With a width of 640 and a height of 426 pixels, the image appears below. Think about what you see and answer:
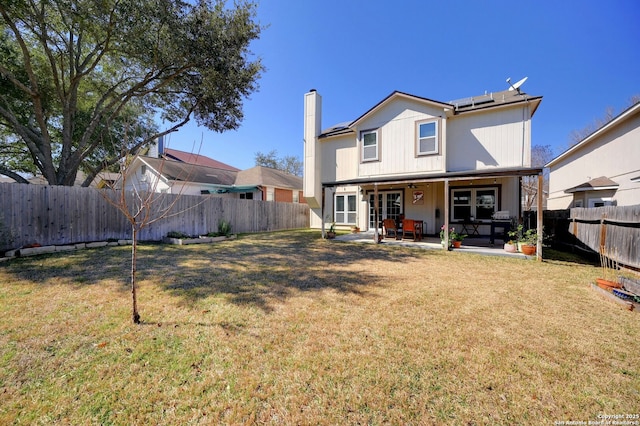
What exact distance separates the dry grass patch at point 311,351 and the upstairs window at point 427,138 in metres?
7.86

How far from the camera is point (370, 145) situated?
13.2m

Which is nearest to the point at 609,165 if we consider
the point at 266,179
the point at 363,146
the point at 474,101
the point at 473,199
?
the point at 473,199

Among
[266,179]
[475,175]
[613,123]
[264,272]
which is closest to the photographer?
[264,272]

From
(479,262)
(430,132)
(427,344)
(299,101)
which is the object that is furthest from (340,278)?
(299,101)

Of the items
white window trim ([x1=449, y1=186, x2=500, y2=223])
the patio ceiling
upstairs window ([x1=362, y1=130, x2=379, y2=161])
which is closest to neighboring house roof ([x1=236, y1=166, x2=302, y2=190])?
upstairs window ([x1=362, y1=130, x2=379, y2=161])

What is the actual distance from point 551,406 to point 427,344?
1.06 m

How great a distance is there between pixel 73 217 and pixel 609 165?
2285 cm

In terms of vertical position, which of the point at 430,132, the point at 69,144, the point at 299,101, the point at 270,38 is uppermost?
the point at 270,38

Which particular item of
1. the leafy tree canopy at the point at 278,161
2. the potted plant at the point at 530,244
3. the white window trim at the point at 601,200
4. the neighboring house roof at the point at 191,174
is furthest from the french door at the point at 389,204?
the leafy tree canopy at the point at 278,161

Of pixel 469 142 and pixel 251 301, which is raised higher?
pixel 469 142

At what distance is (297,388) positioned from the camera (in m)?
2.17

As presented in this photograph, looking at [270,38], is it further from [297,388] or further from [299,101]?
[297,388]

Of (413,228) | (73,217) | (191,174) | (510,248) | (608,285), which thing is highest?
(191,174)

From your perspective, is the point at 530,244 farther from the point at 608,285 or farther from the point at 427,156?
the point at 427,156
